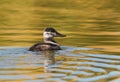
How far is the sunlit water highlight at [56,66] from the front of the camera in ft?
44.2

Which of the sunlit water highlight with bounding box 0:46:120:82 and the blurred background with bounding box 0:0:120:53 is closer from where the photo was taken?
the sunlit water highlight with bounding box 0:46:120:82

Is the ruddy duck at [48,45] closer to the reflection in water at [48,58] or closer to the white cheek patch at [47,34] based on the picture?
the white cheek patch at [47,34]

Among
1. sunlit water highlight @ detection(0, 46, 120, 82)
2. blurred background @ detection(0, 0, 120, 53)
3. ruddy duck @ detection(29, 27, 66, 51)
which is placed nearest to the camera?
sunlit water highlight @ detection(0, 46, 120, 82)

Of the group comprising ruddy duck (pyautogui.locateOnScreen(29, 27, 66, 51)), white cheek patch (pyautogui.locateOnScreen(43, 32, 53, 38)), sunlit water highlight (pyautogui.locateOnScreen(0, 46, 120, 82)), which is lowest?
sunlit water highlight (pyautogui.locateOnScreen(0, 46, 120, 82))

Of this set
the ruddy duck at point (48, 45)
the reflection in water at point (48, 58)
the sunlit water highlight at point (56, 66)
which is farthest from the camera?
the ruddy duck at point (48, 45)

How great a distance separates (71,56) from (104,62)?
1.59 meters

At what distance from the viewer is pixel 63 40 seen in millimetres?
22422

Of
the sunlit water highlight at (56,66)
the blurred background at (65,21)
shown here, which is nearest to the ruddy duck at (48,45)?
the sunlit water highlight at (56,66)

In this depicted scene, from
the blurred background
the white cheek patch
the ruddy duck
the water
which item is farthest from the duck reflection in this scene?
the blurred background

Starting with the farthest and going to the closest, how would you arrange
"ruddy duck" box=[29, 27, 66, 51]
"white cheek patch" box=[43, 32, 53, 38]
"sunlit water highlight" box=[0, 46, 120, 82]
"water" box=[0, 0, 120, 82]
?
1. "white cheek patch" box=[43, 32, 53, 38]
2. "ruddy duck" box=[29, 27, 66, 51]
3. "water" box=[0, 0, 120, 82]
4. "sunlit water highlight" box=[0, 46, 120, 82]

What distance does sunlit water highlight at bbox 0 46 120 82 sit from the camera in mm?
13484

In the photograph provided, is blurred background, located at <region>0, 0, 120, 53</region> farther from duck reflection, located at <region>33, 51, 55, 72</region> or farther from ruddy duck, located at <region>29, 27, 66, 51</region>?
duck reflection, located at <region>33, 51, 55, 72</region>

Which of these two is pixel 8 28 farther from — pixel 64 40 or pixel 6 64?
pixel 6 64

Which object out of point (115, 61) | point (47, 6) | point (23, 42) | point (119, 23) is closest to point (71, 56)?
point (115, 61)
